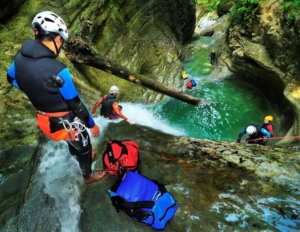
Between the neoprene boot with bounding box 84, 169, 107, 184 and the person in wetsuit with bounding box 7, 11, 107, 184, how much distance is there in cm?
130

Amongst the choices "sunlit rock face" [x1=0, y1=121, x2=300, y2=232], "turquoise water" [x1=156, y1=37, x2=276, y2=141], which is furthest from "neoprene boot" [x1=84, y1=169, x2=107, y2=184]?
"turquoise water" [x1=156, y1=37, x2=276, y2=141]

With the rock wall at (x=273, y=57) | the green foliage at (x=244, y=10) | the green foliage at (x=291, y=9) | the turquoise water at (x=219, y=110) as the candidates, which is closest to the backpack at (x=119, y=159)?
the turquoise water at (x=219, y=110)

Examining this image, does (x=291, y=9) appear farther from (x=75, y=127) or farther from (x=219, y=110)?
(x=75, y=127)

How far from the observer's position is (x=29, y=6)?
7457 millimetres

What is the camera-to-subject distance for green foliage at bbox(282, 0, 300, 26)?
23.2 feet

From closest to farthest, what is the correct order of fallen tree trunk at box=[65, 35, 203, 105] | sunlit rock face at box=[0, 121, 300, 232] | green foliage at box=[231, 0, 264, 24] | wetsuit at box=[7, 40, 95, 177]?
wetsuit at box=[7, 40, 95, 177], sunlit rock face at box=[0, 121, 300, 232], fallen tree trunk at box=[65, 35, 203, 105], green foliage at box=[231, 0, 264, 24]

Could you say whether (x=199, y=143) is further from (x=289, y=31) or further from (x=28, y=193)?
(x=289, y=31)

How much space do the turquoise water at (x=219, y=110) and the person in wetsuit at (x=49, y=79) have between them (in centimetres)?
634

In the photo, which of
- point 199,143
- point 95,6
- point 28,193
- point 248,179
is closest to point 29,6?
point 95,6

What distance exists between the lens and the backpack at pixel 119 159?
13.5ft

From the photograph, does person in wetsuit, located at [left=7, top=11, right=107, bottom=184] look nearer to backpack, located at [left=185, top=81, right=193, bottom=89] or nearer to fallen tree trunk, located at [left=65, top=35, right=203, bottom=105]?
fallen tree trunk, located at [left=65, top=35, right=203, bottom=105]

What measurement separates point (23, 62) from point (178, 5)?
54.5 feet

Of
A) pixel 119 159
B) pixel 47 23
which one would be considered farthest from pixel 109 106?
pixel 47 23

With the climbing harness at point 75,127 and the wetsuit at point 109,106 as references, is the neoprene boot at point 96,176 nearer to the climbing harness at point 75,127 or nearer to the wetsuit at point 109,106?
the climbing harness at point 75,127
